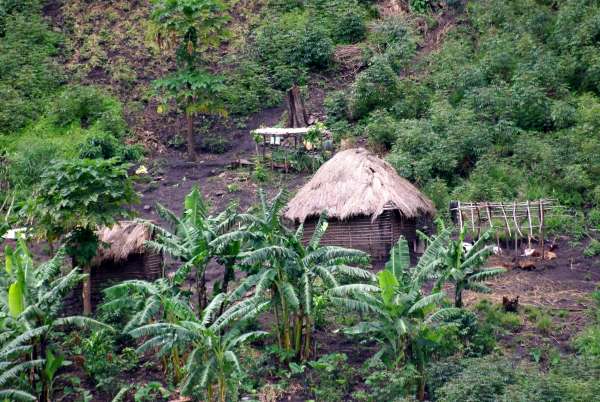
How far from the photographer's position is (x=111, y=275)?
64.5 ft

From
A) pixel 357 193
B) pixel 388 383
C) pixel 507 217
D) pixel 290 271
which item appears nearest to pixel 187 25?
pixel 357 193

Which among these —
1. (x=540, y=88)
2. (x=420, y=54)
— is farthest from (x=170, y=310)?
(x=420, y=54)

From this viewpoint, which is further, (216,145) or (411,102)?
(216,145)

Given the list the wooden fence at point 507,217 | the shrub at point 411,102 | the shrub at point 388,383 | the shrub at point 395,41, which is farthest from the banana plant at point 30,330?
the shrub at point 395,41

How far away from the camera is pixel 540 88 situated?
1030 inches

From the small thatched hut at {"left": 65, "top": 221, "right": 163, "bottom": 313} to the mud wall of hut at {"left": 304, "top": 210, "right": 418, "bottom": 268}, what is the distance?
13.3 ft

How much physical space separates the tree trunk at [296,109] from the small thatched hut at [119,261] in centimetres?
846

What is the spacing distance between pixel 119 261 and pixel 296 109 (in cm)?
938

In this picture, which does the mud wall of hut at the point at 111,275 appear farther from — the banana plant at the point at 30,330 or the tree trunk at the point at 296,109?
the tree trunk at the point at 296,109

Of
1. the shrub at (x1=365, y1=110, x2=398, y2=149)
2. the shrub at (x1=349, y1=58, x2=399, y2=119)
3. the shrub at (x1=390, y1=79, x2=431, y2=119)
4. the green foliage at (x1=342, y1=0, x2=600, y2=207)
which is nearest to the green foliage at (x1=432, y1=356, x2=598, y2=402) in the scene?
the green foliage at (x1=342, y1=0, x2=600, y2=207)

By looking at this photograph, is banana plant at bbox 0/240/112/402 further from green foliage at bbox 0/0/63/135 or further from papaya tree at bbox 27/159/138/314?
green foliage at bbox 0/0/63/135

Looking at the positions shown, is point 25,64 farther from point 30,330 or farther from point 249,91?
point 30,330

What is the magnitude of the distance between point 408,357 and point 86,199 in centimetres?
663

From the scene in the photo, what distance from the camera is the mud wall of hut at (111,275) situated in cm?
1933
